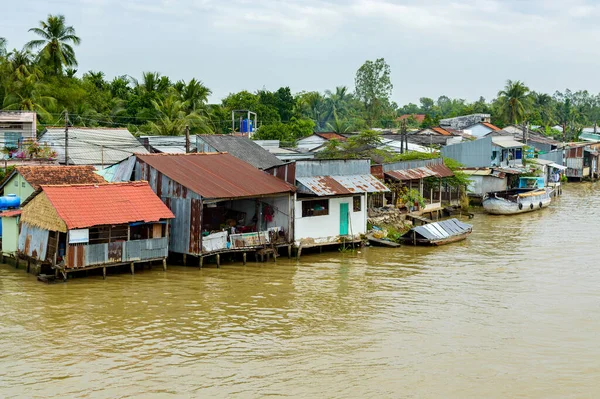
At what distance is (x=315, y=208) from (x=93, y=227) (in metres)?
7.90

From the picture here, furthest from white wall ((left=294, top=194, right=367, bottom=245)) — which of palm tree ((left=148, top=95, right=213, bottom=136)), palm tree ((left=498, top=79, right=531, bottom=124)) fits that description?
palm tree ((left=498, top=79, right=531, bottom=124))

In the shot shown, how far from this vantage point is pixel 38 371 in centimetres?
1385

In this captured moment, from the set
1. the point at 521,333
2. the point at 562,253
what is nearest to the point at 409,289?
the point at 521,333

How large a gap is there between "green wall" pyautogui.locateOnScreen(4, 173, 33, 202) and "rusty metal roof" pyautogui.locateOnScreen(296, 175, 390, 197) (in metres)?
9.03

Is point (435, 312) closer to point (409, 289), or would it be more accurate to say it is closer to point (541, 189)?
point (409, 289)

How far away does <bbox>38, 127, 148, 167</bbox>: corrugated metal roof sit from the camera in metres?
32.4

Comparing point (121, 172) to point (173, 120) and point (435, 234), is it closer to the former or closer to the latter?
point (435, 234)

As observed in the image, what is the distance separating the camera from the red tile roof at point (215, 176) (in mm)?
22656

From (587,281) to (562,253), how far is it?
→ 15.3 feet

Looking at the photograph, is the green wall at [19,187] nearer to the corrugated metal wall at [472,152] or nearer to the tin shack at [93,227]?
the tin shack at [93,227]

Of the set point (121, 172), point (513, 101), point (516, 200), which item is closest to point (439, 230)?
point (516, 200)

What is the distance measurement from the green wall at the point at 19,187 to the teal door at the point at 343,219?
1057 centimetres

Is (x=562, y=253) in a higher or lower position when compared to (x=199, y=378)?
higher

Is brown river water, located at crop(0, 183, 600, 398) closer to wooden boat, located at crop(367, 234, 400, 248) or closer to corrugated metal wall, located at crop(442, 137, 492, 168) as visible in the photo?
wooden boat, located at crop(367, 234, 400, 248)
